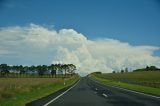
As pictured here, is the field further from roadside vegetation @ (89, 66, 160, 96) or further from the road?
roadside vegetation @ (89, 66, 160, 96)

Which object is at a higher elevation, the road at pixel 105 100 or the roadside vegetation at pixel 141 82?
the roadside vegetation at pixel 141 82

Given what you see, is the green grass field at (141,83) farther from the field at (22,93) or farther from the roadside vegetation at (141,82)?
the field at (22,93)

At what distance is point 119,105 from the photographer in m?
18.6

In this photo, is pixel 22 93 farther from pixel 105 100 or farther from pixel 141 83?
pixel 141 83

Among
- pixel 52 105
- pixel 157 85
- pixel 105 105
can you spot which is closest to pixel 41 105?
pixel 52 105

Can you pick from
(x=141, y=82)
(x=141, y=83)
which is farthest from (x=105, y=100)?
(x=141, y=82)

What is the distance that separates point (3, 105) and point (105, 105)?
5149 millimetres

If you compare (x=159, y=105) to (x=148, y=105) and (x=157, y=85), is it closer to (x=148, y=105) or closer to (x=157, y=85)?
(x=148, y=105)

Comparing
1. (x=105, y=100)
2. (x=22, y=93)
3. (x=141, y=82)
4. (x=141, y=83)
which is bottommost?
(x=105, y=100)

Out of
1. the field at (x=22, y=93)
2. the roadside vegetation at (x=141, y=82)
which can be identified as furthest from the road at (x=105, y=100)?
the roadside vegetation at (x=141, y=82)

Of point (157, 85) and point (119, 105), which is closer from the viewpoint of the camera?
point (119, 105)

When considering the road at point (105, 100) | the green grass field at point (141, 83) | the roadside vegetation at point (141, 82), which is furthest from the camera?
the roadside vegetation at point (141, 82)

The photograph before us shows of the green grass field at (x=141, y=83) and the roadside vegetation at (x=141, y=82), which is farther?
the roadside vegetation at (x=141, y=82)

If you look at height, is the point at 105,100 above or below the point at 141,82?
below
